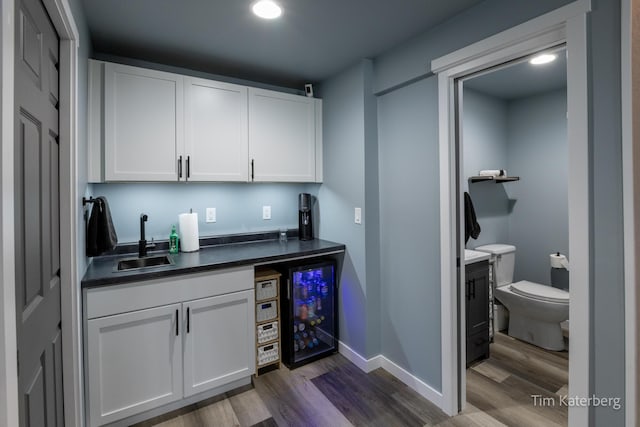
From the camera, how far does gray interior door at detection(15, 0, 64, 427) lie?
90 cm

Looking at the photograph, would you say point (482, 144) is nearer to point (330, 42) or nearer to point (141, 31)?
point (330, 42)

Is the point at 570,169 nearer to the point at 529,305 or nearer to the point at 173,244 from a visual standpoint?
the point at 529,305

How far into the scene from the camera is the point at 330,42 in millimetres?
2086

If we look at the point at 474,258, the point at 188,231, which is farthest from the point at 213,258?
the point at 474,258

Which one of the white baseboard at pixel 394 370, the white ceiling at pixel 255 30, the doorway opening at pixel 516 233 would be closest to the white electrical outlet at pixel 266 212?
the white ceiling at pixel 255 30

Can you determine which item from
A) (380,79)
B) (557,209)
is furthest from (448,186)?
(557,209)

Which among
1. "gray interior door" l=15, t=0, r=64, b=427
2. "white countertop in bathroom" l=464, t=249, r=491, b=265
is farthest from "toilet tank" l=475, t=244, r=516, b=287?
"gray interior door" l=15, t=0, r=64, b=427

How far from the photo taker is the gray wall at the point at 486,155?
10.4ft

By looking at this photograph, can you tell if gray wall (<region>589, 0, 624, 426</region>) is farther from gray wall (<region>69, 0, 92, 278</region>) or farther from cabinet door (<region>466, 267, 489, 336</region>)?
gray wall (<region>69, 0, 92, 278</region>)

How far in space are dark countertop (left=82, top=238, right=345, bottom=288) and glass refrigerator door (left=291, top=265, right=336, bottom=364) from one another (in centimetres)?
21

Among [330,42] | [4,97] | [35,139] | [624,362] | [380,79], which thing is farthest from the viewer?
[380,79]

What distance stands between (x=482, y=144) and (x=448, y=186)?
1779 mm

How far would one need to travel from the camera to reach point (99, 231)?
68.8 inches

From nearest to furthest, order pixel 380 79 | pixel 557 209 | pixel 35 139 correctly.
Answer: pixel 35 139 → pixel 380 79 → pixel 557 209
